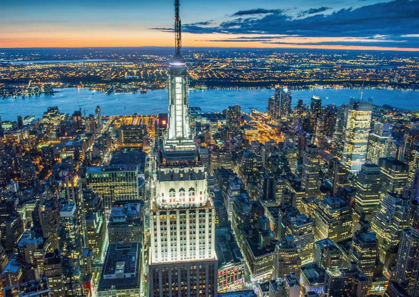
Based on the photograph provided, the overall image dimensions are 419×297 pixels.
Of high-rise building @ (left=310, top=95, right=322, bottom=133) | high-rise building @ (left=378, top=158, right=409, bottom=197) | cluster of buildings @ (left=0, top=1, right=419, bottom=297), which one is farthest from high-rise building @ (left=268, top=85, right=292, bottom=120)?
high-rise building @ (left=378, top=158, right=409, bottom=197)

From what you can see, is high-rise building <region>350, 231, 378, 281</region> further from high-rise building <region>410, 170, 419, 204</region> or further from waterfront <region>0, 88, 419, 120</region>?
waterfront <region>0, 88, 419, 120</region>

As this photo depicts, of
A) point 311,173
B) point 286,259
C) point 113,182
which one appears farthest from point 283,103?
point 286,259

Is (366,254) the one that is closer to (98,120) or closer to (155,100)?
(98,120)

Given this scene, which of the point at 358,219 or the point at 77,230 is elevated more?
the point at 77,230

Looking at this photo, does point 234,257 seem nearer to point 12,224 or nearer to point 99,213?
point 99,213

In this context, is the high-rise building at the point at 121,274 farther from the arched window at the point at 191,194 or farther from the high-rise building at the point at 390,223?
the high-rise building at the point at 390,223

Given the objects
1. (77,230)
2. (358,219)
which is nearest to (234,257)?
(77,230)
